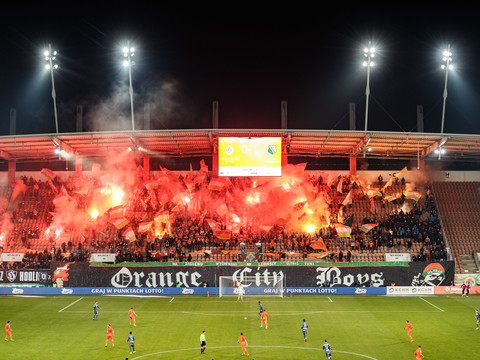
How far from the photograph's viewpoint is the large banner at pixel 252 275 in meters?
42.4

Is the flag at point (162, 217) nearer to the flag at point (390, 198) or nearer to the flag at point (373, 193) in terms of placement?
the flag at point (373, 193)

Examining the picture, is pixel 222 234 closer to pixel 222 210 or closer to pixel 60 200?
pixel 222 210

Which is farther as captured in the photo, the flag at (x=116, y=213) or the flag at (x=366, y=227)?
the flag at (x=116, y=213)

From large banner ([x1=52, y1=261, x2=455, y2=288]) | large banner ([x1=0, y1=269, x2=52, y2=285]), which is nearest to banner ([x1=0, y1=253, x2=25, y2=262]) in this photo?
large banner ([x1=0, y1=269, x2=52, y2=285])

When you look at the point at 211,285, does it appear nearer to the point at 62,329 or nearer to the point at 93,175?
the point at 62,329

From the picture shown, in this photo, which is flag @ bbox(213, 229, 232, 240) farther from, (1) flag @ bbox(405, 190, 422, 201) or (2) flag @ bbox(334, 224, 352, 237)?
(1) flag @ bbox(405, 190, 422, 201)

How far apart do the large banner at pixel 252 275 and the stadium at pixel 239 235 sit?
4.0 inches

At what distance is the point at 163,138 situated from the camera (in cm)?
4994

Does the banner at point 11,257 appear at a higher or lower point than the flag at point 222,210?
lower

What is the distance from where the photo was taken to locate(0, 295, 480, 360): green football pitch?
25891 millimetres

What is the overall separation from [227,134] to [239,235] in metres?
9.94

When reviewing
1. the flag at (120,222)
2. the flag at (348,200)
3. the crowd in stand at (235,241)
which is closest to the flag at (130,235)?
the crowd in stand at (235,241)

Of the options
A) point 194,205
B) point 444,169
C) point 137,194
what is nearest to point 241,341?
point 194,205

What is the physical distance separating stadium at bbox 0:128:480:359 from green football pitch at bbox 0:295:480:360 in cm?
24
